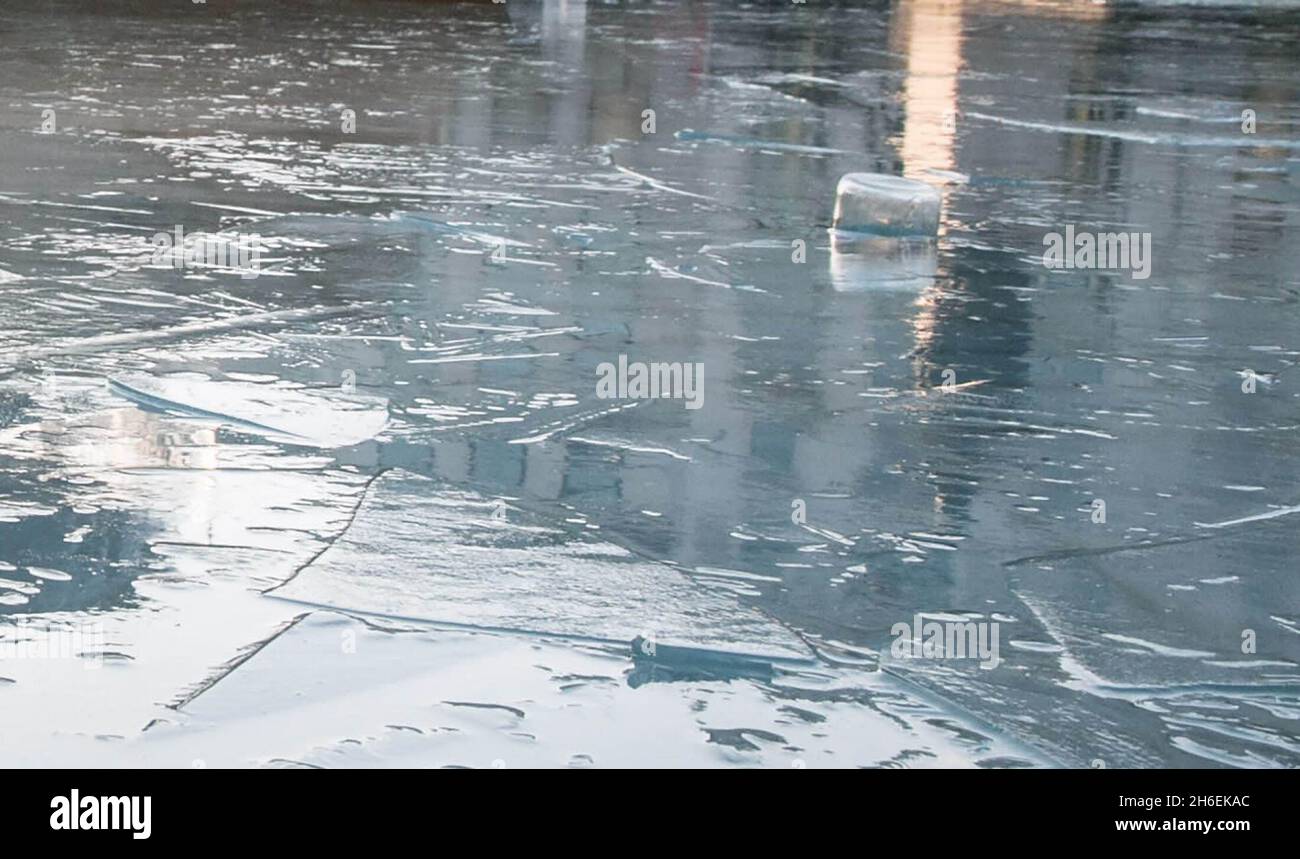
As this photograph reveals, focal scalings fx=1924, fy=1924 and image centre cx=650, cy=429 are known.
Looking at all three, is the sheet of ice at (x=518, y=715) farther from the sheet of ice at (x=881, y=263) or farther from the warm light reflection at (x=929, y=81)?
the warm light reflection at (x=929, y=81)

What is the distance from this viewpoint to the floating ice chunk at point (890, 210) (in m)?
8.89

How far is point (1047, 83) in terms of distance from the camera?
1778 cm

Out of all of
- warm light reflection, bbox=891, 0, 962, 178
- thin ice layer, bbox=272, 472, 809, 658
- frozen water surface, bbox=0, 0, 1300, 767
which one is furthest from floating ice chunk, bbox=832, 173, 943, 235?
thin ice layer, bbox=272, 472, 809, 658

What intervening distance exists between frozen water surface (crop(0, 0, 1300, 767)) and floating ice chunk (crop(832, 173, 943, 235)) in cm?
19

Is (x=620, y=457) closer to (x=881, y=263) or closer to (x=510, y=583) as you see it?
(x=510, y=583)

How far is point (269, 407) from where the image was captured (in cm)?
556

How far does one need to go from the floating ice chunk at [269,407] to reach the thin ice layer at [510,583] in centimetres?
64

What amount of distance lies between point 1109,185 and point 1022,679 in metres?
7.71

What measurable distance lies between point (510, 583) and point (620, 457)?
3.63 ft

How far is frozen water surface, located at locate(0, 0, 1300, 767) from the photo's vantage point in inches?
144

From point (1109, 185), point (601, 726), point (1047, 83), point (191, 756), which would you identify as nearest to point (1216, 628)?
point (601, 726)

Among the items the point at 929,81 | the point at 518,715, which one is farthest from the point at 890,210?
the point at 929,81

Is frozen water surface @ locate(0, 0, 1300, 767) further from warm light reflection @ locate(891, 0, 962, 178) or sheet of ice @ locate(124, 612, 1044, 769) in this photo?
warm light reflection @ locate(891, 0, 962, 178)

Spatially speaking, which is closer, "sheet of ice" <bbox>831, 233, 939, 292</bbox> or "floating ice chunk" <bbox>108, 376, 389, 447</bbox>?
"floating ice chunk" <bbox>108, 376, 389, 447</bbox>
